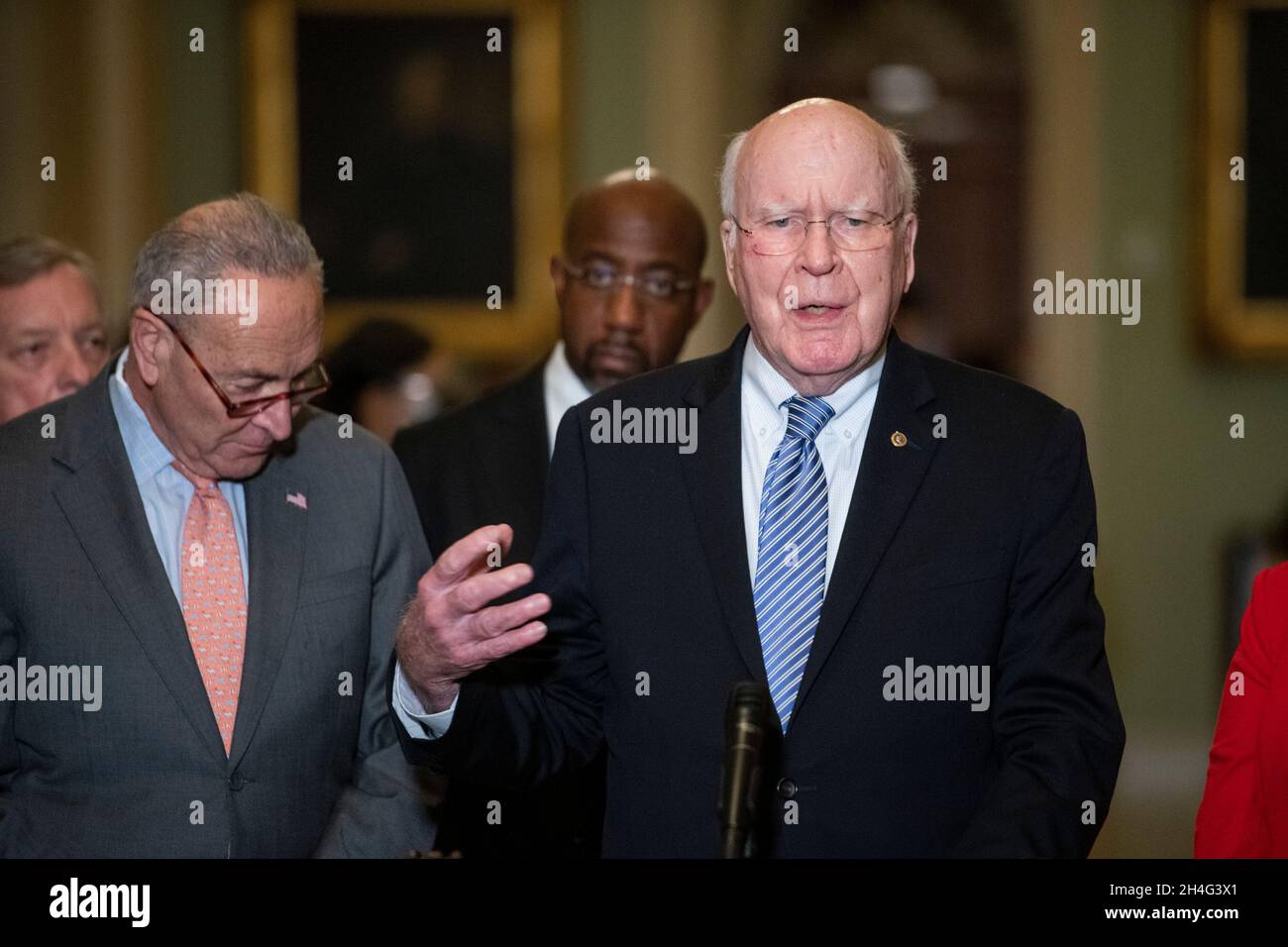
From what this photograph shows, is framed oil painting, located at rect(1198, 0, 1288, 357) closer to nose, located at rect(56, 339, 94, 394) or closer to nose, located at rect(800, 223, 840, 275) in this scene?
nose, located at rect(56, 339, 94, 394)

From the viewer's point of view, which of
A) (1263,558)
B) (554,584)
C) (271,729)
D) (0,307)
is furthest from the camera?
(1263,558)

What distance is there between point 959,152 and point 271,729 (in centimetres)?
628

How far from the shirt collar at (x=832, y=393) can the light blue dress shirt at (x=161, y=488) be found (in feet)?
3.00

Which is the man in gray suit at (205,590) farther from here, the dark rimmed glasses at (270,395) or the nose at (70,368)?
the nose at (70,368)

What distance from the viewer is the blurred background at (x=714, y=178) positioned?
284 inches

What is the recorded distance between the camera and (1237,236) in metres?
7.38

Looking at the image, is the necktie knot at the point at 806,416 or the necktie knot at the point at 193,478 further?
the necktie knot at the point at 193,478

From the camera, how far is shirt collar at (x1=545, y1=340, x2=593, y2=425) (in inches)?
139

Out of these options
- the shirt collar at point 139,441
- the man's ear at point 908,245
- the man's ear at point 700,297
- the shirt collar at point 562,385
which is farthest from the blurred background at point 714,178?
the man's ear at point 908,245

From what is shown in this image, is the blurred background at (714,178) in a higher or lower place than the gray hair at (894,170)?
higher

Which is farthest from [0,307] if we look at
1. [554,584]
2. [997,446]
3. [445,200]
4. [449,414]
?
[445,200]
